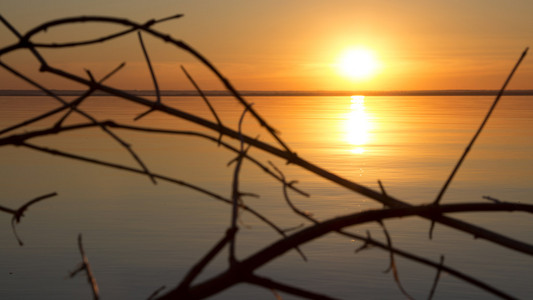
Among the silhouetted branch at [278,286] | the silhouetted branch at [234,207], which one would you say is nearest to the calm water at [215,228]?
the silhouetted branch at [234,207]

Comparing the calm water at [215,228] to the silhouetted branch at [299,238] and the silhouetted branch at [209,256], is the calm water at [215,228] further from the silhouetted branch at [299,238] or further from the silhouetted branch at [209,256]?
the silhouetted branch at [209,256]

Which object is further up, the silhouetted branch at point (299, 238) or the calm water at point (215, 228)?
the calm water at point (215, 228)

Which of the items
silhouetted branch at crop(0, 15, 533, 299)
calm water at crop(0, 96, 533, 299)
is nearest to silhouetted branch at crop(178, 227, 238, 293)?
silhouetted branch at crop(0, 15, 533, 299)

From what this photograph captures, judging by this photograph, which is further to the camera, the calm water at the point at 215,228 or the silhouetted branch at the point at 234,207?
the calm water at the point at 215,228

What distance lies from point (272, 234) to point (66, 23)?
300 inches

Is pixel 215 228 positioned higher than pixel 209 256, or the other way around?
pixel 215 228

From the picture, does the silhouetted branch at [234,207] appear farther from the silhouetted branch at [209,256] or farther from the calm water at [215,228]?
the calm water at [215,228]

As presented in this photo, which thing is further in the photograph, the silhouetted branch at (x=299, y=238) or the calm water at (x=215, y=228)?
the calm water at (x=215, y=228)

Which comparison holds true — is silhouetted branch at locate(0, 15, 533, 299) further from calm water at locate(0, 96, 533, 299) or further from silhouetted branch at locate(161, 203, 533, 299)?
calm water at locate(0, 96, 533, 299)

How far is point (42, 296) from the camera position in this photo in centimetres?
641

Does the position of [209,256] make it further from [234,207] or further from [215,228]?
[215,228]

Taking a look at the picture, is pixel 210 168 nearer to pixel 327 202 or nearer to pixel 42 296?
pixel 327 202

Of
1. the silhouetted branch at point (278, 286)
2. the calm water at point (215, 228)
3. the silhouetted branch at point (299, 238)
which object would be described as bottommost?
the silhouetted branch at point (278, 286)

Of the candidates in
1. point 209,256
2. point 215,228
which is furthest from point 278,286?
point 215,228
